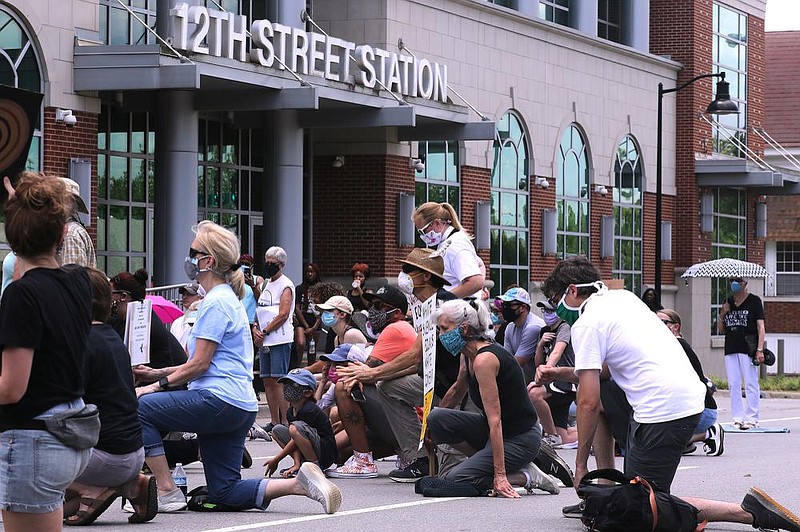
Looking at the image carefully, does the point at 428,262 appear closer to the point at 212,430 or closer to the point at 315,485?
the point at 315,485

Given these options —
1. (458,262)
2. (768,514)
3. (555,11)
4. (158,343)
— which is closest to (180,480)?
(158,343)

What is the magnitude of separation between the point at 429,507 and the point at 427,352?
1.24 meters

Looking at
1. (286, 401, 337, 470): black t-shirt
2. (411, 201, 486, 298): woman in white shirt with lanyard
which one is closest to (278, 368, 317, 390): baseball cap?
(286, 401, 337, 470): black t-shirt

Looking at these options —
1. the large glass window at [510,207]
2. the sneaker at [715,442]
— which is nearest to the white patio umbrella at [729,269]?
the large glass window at [510,207]

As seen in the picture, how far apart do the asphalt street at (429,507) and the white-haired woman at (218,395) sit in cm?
22

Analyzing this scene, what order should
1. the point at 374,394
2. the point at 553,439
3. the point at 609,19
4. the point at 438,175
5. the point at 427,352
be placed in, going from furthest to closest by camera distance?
the point at 609,19
the point at 438,175
the point at 553,439
the point at 374,394
the point at 427,352

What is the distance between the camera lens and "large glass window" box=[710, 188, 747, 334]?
130 ft

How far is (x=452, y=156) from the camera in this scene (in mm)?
28922

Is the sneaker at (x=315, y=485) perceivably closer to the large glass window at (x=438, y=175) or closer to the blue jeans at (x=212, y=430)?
the blue jeans at (x=212, y=430)

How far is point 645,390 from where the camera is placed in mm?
8602

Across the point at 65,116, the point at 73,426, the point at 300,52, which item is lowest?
the point at 73,426

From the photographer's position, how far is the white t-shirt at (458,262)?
39.8 feet

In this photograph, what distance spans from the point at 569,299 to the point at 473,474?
235 centimetres

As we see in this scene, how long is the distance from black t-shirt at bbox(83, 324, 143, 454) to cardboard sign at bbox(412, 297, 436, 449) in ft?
9.33
